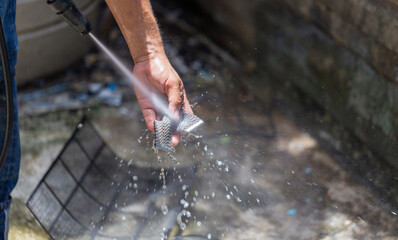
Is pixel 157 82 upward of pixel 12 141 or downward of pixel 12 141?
upward

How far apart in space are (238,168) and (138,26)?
4.04 feet

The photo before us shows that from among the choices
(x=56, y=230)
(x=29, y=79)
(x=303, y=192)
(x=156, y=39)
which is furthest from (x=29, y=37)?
(x=303, y=192)

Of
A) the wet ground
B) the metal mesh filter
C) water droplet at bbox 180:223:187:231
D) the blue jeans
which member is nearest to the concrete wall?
the wet ground

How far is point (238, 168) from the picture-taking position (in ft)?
8.61

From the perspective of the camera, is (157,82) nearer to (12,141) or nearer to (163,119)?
(163,119)

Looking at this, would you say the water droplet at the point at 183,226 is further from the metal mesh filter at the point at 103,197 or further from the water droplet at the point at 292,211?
the water droplet at the point at 292,211

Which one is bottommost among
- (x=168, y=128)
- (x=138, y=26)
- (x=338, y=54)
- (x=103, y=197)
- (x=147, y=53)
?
(x=103, y=197)

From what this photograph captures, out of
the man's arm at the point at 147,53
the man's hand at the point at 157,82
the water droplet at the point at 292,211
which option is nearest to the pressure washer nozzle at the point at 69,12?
the man's arm at the point at 147,53

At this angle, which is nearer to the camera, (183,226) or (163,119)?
(163,119)

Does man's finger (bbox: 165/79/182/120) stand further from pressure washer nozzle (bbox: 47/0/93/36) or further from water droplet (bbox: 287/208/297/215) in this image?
water droplet (bbox: 287/208/297/215)

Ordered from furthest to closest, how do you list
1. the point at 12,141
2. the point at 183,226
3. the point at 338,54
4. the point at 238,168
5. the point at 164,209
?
the point at 338,54 < the point at 238,168 < the point at 164,209 < the point at 183,226 < the point at 12,141

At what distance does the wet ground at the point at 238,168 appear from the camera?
2279 millimetres

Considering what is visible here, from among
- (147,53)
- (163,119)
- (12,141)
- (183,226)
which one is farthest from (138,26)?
(183,226)

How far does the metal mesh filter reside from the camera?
7.46 ft
